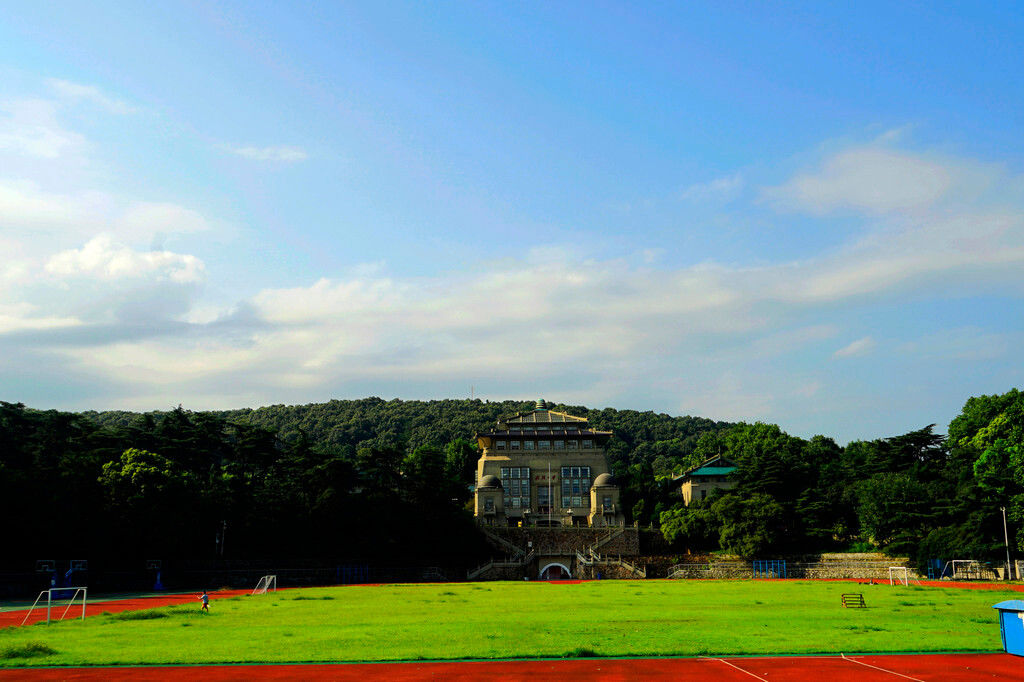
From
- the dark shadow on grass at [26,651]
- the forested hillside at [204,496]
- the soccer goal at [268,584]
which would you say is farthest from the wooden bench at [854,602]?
the forested hillside at [204,496]

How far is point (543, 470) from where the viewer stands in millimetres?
123625

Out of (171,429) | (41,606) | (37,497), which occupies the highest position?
(171,429)

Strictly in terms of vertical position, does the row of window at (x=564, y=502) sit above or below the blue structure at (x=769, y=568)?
above

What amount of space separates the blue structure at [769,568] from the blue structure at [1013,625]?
192 feet

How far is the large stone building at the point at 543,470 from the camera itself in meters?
119

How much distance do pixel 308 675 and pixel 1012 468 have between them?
6594 cm

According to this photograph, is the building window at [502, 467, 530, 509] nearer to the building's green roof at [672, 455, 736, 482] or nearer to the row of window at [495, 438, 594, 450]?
the row of window at [495, 438, 594, 450]

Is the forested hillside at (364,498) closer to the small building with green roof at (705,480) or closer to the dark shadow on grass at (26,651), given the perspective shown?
the small building with green roof at (705,480)

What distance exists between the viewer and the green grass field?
965 inches

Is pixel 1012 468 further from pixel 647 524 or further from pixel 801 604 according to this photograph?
pixel 647 524

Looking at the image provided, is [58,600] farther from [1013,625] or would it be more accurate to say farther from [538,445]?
[538,445]

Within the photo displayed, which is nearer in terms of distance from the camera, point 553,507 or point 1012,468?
point 1012,468

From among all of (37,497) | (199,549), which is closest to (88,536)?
(37,497)

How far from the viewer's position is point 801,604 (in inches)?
1699
